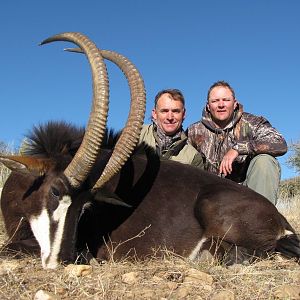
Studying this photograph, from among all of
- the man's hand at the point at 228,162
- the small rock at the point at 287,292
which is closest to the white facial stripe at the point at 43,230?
the small rock at the point at 287,292

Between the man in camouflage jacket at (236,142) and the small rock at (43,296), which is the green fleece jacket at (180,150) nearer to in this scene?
the man in camouflage jacket at (236,142)

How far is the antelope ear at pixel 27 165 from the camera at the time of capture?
14.3 feet

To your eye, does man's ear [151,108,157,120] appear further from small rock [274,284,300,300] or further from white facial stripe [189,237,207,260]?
small rock [274,284,300,300]

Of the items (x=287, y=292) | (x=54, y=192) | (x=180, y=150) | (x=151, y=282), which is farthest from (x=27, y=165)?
(x=180, y=150)

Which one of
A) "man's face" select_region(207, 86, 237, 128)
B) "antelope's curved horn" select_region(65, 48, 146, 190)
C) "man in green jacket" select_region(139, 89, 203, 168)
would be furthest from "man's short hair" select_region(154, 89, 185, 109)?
"antelope's curved horn" select_region(65, 48, 146, 190)

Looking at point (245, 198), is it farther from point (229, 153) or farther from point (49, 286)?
point (49, 286)

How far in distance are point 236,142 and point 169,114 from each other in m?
0.92

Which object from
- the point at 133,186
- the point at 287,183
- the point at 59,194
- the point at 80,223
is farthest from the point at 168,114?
the point at 287,183

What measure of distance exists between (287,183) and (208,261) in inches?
583

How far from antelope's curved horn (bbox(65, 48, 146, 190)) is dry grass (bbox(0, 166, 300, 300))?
2.66 feet

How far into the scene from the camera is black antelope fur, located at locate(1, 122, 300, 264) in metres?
4.77

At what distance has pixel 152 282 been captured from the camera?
11.7 feet

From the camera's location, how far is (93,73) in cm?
428

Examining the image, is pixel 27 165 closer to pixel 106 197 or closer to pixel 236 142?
pixel 106 197
